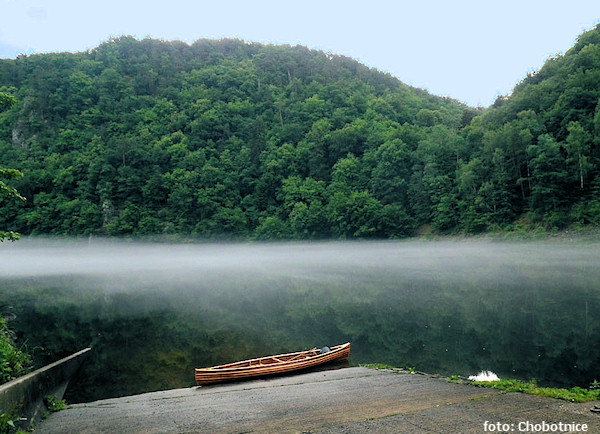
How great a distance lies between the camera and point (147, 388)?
1436cm

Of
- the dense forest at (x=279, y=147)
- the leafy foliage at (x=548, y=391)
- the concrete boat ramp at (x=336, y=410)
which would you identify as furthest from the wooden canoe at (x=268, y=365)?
the dense forest at (x=279, y=147)

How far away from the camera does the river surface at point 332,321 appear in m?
15.5

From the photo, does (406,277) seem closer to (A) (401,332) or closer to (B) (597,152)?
(A) (401,332)

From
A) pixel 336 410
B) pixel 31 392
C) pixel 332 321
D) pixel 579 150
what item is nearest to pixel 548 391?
pixel 336 410

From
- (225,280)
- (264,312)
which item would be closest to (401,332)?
(264,312)

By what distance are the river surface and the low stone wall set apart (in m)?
1.10

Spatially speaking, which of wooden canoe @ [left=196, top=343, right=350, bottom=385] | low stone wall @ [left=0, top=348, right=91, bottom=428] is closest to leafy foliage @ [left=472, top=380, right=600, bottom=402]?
wooden canoe @ [left=196, top=343, right=350, bottom=385]

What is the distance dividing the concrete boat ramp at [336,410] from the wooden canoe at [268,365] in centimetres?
65

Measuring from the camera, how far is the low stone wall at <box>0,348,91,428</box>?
8.37 m

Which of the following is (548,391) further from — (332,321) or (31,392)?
(332,321)

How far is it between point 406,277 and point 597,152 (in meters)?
48.9

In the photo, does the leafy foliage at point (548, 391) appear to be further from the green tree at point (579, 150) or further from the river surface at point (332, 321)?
the green tree at point (579, 150)

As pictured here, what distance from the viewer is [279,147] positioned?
131 meters

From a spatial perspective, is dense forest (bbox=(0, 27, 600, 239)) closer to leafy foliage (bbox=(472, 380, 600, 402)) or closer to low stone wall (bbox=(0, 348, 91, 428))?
leafy foliage (bbox=(472, 380, 600, 402))
